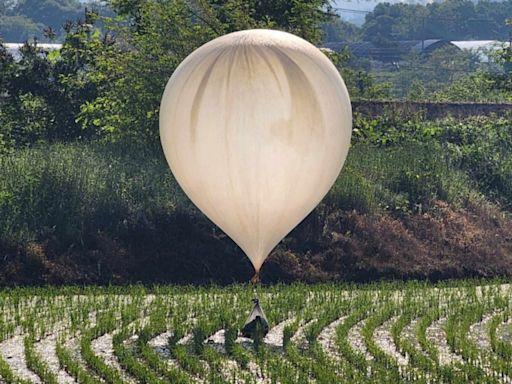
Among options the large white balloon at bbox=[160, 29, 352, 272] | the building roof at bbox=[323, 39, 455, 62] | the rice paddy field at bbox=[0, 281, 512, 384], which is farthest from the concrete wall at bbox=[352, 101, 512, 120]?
the building roof at bbox=[323, 39, 455, 62]

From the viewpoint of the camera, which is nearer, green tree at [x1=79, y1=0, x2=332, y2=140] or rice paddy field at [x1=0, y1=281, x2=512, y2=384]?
rice paddy field at [x1=0, y1=281, x2=512, y2=384]

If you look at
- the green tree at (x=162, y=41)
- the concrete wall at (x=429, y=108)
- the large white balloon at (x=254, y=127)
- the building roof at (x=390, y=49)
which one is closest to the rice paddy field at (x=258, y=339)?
the large white balloon at (x=254, y=127)

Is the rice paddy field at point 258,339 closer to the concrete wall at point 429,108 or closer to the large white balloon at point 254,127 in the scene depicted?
the large white balloon at point 254,127

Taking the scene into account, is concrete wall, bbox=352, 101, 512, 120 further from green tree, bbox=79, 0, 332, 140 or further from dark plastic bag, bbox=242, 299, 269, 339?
dark plastic bag, bbox=242, 299, 269, 339

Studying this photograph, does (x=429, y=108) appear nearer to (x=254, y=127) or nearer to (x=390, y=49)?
(x=254, y=127)

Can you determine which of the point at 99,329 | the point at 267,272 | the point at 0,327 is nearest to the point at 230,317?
the point at 99,329

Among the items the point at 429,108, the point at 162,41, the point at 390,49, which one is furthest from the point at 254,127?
the point at 390,49
